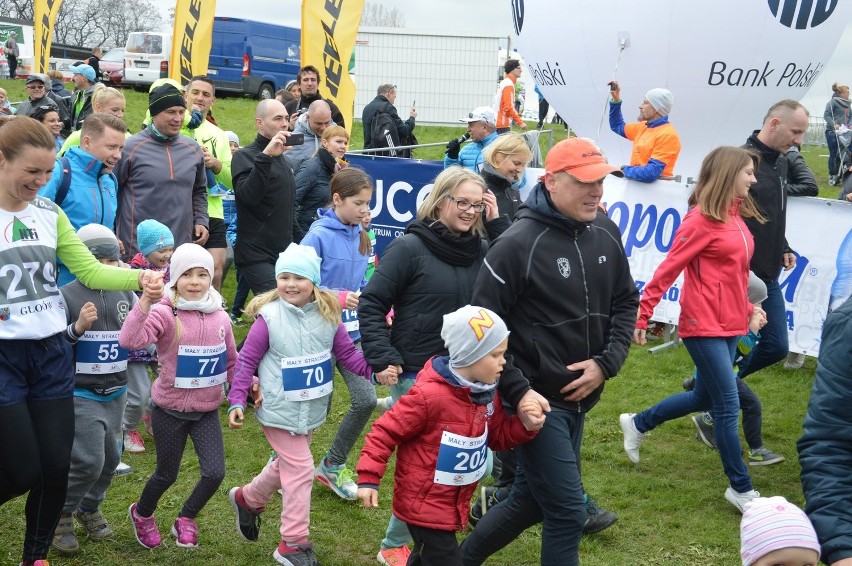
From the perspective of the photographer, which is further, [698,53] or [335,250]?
[698,53]

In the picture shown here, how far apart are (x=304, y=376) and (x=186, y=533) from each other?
1.16 m

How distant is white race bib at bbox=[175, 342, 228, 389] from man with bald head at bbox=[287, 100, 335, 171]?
13.1ft

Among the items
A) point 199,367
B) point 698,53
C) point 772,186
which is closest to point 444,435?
point 199,367

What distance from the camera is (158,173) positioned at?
6520 mm

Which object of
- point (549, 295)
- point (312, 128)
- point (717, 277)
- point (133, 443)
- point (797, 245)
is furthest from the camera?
point (312, 128)

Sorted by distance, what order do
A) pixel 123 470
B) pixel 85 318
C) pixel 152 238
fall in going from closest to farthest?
pixel 85 318 < pixel 152 238 < pixel 123 470

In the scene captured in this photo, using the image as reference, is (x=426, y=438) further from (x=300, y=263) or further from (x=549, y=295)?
(x=300, y=263)

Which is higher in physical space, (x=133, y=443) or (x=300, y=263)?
(x=300, y=263)

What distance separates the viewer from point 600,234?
14.0ft

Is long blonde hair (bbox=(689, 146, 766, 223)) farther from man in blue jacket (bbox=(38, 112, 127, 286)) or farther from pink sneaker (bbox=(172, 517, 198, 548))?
man in blue jacket (bbox=(38, 112, 127, 286))

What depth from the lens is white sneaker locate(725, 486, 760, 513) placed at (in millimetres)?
5781

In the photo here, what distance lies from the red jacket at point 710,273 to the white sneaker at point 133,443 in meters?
3.66

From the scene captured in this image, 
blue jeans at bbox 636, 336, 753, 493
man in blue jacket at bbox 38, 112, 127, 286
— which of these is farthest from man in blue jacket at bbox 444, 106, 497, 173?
man in blue jacket at bbox 38, 112, 127, 286

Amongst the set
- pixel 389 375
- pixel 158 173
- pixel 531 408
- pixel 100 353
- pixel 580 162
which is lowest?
pixel 100 353
